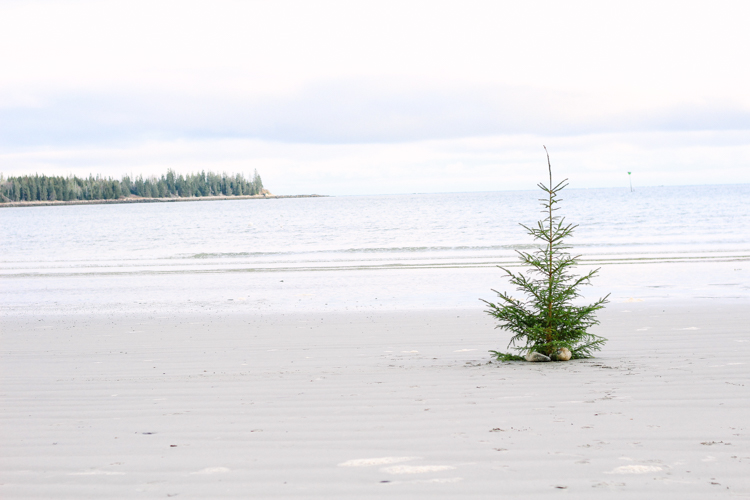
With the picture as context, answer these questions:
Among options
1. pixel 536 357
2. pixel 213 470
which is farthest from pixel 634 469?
pixel 536 357

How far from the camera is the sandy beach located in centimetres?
349

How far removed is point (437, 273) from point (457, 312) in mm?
8006

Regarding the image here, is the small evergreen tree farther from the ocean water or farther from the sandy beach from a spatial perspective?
the ocean water

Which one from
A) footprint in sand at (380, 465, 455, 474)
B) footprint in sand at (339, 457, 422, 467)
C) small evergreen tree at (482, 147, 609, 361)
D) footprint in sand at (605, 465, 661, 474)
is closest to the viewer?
footprint in sand at (605, 465, 661, 474)

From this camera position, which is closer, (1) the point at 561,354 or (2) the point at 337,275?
(1) the point at 561,354

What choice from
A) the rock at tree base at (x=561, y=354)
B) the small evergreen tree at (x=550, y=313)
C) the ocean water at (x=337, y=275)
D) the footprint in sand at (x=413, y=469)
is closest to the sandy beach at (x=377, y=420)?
the footprint in sand at (x=413, y=469)

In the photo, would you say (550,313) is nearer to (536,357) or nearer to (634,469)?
(536,357)

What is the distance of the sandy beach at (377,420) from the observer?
349cm

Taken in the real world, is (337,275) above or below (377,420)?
below

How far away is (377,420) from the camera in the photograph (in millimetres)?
4641

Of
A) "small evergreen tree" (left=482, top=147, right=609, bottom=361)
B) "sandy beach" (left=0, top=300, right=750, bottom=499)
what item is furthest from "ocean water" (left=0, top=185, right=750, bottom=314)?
"small evergreen tree" (left=482, top=147, right=609, bottom=361)

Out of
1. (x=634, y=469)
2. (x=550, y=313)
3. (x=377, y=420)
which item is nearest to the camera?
(x=634, y=469)

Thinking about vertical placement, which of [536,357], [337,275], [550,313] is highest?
[550,313]

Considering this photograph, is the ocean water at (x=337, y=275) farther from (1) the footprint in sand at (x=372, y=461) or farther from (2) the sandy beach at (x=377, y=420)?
(1) the footprint in sand at (x=372, y=461)
